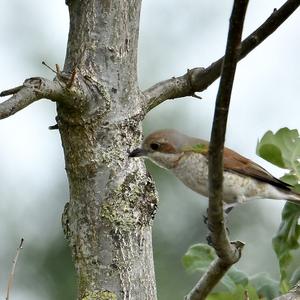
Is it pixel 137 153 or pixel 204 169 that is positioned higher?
pixel 204 169

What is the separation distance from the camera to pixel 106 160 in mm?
3207

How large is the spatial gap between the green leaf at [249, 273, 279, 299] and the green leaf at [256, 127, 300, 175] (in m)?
0.39

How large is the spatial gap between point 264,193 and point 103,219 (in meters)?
1.59

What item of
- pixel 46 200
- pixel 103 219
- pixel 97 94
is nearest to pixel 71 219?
pixel 103 219

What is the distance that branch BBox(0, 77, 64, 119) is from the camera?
9.15ft

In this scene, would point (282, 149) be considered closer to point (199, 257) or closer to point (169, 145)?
point (199, 257)

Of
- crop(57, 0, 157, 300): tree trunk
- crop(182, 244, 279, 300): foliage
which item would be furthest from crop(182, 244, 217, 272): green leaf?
crop(57, 0, 157, 300): tree trunk

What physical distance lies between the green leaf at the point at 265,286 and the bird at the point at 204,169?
41 centimetres

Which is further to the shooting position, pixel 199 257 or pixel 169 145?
pixel 169 145

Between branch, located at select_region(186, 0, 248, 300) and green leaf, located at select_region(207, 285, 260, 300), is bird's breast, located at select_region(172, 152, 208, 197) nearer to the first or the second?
green leaf, located at select_region(207, 285, 260, 300)

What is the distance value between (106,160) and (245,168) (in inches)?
58.2

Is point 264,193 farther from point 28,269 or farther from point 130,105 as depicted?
point 28,269

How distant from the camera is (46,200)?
1067 centimetres

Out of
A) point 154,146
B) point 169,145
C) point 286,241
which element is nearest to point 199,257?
point 286,241
